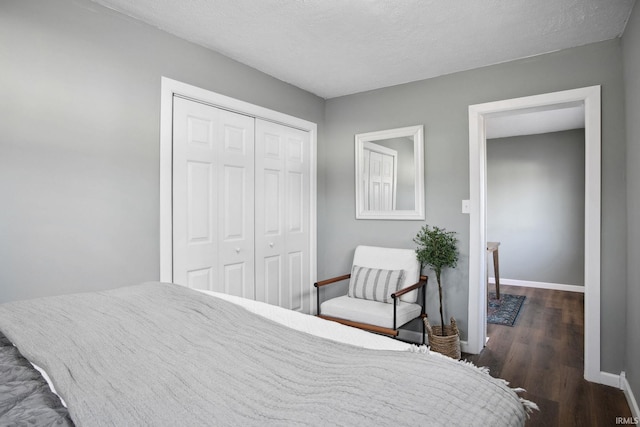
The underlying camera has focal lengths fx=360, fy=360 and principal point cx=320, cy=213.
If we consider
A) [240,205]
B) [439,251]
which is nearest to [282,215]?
[240,205]

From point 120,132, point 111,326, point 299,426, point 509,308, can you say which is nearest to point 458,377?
point 299,426

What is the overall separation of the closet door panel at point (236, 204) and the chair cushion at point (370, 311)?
0.73 metres

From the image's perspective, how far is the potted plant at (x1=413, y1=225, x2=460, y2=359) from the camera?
113 inches

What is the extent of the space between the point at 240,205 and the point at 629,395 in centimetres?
298

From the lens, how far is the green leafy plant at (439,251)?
3.04 metres

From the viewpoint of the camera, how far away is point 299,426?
2.29ft

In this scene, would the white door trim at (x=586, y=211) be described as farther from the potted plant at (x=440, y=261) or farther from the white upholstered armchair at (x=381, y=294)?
the white upholstered armchair at (x=381, y=294)

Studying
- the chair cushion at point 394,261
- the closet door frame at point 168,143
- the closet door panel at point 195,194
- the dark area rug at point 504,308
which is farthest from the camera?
the dark area rug at point 504,308

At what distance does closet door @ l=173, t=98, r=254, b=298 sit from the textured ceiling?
548 mm

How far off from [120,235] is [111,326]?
1145 millimetres

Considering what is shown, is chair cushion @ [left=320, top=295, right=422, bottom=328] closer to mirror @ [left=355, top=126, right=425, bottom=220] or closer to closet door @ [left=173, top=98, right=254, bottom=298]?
closet door @ [left=173, top=98, right=254, bottom=298]

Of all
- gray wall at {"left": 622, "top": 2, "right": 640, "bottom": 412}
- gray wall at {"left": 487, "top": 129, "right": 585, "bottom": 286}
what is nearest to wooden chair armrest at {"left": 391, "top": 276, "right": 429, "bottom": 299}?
gray wall at {"left": 622, "top": 2, "right": 640, "bottom": 412}

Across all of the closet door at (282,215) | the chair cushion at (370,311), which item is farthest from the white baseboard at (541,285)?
the closet door at (282,215)

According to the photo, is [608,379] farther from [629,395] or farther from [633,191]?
[633,191]
